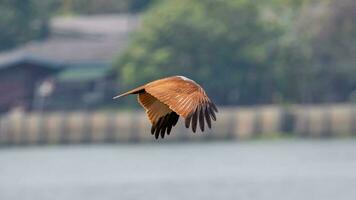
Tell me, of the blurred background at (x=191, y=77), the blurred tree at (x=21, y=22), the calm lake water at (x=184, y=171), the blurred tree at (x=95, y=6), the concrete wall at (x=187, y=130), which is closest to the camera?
the calm lake water at (x=184, y=171)

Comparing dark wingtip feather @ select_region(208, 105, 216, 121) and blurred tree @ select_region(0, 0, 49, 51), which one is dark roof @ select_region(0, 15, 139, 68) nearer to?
blurred tree @ select_region(0, 0, 49, 51)

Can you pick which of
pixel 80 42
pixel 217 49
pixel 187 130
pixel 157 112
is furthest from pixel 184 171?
pixel 157 112

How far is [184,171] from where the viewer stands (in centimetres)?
4628

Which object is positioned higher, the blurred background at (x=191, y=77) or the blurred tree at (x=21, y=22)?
the blurred tree at (x=21, y=22)

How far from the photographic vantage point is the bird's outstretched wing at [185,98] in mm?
14219

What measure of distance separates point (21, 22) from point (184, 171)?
2651 centimetres

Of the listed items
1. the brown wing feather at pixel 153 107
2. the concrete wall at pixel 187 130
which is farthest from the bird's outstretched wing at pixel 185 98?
the concrete wall at pixel 187 130

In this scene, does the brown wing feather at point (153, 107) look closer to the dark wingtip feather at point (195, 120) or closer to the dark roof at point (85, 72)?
the dark wingtip feather at point (195, 120)

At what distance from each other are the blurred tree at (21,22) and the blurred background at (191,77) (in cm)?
7

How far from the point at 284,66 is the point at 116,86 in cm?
639

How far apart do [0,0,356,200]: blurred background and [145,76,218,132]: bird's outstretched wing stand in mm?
28628

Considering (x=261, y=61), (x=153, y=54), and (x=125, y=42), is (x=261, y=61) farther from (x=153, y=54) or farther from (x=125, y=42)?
(x=125, y=42)

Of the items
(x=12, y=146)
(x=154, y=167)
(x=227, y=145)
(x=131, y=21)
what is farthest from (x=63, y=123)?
(x=131, y=21)

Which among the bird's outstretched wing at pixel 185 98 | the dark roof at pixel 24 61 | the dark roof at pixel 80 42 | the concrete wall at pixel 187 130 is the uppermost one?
the dark roof at pixel 80 42
